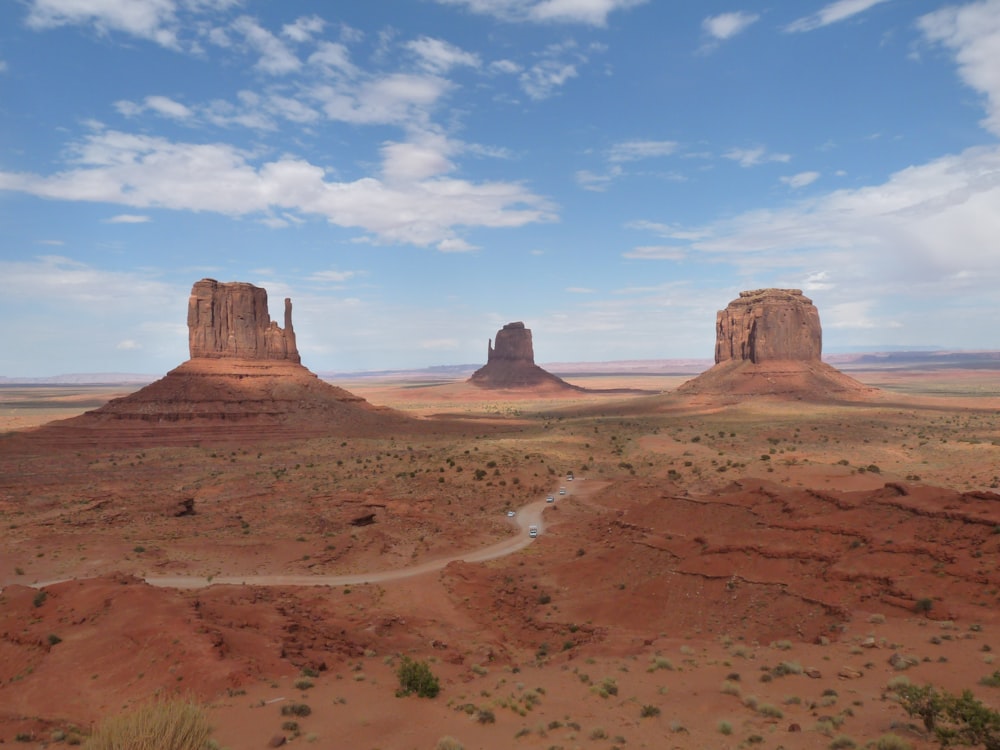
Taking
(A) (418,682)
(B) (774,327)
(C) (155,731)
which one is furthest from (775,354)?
(C) (155,731)

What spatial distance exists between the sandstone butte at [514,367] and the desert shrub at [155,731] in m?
170

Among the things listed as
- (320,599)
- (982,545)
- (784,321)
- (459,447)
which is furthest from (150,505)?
(784,321)

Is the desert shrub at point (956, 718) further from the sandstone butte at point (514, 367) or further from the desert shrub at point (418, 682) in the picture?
the sandstone butte at point (514, 367)

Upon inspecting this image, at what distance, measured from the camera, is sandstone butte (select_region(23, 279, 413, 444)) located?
6981 centimetres

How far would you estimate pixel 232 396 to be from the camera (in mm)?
76438

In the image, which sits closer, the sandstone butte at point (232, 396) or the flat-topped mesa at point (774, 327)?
the sandstone butte at point (232, 396)

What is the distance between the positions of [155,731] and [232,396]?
242 ft

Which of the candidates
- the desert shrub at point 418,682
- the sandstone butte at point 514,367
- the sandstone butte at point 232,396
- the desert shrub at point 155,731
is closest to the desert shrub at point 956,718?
the desert shrub at point 418,682

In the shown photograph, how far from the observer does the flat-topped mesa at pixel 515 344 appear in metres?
186

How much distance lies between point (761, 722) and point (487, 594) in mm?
14821

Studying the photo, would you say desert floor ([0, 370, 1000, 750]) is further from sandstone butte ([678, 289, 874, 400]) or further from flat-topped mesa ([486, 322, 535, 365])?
flat-topped mesa ([486, 322, 535, 365])

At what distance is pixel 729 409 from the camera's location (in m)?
86.8

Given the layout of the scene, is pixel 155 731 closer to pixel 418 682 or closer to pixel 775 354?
pixel 418 682

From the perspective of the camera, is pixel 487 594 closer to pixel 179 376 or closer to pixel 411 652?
pixel 411 652
